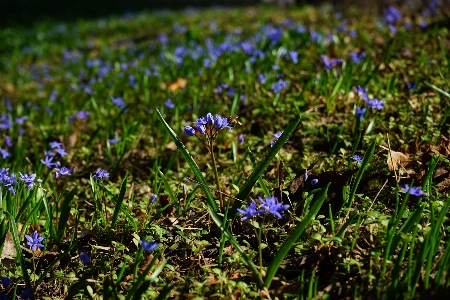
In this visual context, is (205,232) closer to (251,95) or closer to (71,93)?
(251,95)

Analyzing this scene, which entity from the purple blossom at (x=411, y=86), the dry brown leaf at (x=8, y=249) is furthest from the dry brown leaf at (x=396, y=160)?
the dry brown leaf at (x=8, y=249)

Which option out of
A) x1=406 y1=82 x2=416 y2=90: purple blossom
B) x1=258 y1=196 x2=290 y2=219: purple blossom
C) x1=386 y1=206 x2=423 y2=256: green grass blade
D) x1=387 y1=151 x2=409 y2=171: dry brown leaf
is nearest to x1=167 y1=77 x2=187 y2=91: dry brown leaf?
x1=406 y1=82 x2=416 y2=90: purple blossom

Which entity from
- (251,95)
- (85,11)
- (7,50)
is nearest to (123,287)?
(251,95)

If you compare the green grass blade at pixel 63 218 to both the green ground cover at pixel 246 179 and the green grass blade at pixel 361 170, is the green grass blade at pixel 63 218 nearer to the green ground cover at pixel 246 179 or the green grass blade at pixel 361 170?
the green ground cover at pixel 246 179

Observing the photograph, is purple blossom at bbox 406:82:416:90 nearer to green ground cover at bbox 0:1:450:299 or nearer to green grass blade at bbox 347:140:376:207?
green ground cover at bbox 0:1:450:299

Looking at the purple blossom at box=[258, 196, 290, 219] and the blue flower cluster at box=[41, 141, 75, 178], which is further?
the blue flower cluster at box=[41, 141, 75, 178]
